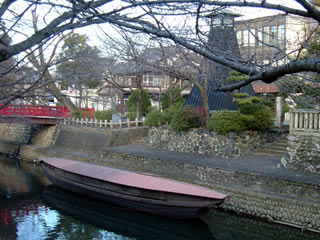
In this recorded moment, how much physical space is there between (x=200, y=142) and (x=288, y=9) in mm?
13410

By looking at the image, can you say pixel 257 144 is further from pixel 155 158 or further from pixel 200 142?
pixel 155 158

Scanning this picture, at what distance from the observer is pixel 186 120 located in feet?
57.1

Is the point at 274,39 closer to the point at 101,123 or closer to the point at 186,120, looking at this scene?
the point at 186,120

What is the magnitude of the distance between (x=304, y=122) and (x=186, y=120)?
20.9 feet

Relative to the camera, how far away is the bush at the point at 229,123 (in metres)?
15.3

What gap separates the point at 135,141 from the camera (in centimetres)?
2183

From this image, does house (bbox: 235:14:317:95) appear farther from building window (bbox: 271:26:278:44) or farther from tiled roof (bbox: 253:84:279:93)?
tiled roof (bbox: 253:84:279:93)

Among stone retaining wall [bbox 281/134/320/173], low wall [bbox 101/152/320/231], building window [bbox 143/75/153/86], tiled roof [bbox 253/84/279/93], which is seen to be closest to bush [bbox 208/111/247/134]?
low wall [bbox 101/152/320/231]

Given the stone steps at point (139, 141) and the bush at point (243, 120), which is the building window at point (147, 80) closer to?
the stone steps at point (139, 141)

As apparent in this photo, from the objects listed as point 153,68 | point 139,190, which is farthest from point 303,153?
point 153,68

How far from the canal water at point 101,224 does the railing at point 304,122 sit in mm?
4090

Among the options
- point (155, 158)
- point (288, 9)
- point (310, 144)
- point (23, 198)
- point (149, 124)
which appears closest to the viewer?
point (288, 9)

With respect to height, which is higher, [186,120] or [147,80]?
[147,80]

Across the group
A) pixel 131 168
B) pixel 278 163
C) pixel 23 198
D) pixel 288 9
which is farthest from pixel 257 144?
pixel 288 9
